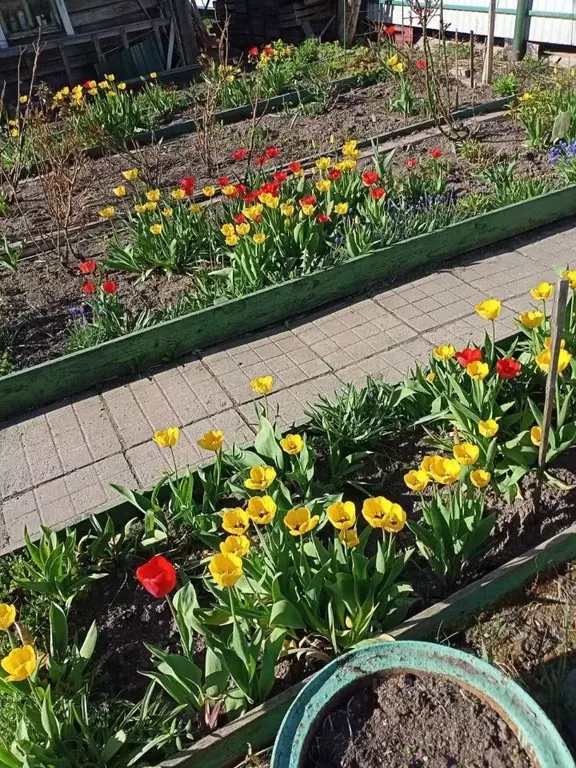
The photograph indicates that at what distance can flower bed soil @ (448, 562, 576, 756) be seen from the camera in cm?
221

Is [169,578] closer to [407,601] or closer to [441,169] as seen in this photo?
[407,601]

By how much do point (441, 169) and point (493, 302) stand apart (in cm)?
366

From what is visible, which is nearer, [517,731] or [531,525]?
[517,731]

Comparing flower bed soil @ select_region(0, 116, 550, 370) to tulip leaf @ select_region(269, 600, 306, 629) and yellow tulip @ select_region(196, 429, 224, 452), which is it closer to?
yellow tulip @ select_region(196, 429, 224, 452)

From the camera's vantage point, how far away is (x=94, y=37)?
11.7 m

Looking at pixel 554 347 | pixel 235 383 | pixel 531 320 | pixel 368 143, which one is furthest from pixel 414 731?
pixel 368 143

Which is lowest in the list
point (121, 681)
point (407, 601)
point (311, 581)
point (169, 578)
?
point (121, 681)

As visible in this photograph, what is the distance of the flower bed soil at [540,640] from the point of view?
2211 millimetres

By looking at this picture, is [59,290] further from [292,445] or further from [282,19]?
[282,19]

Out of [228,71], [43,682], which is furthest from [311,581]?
[228,71]

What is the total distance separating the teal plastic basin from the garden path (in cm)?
170

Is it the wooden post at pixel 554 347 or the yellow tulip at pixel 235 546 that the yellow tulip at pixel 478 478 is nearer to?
the wooden post at pixel 554 347

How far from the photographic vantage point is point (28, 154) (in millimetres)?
7707

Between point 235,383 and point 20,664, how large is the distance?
2.32 metres
